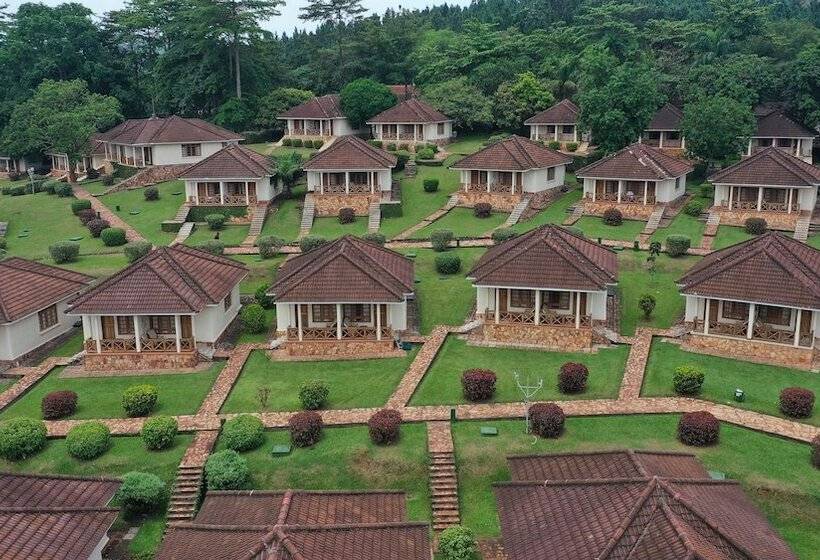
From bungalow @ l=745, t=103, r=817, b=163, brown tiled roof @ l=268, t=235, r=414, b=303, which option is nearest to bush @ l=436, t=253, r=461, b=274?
brown tiled roof @ l=268, t=235, r=414, b=303

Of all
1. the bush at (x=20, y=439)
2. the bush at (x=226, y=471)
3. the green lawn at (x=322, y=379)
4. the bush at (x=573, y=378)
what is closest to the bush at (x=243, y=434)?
the bush at (x=226, y=471)

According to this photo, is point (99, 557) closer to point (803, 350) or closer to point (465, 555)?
point (465, 555)

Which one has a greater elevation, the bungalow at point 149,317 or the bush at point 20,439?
the bungalow at point 149,317

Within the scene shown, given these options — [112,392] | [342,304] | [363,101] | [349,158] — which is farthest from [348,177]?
[112,392]

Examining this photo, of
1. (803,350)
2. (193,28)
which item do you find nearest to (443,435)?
(803,350)

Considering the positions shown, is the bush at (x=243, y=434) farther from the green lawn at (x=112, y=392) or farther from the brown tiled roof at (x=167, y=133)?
the brown tiled roof at (x=167, y=133)

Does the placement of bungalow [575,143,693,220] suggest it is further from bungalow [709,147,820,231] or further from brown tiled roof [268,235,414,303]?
brown tiled roof [268,235,414,303]
